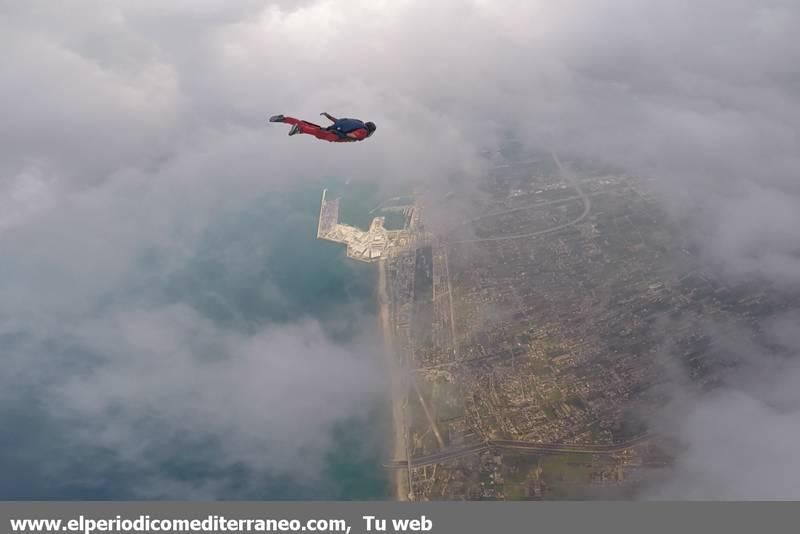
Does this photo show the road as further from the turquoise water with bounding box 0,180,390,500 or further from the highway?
the highway

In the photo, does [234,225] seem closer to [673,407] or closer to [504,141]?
[673,407]

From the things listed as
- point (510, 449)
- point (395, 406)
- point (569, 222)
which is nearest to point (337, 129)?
point (395, 406)

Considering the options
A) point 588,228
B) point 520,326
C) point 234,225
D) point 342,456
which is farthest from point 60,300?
point 588,228

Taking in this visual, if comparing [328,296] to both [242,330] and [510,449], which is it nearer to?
[242,330]

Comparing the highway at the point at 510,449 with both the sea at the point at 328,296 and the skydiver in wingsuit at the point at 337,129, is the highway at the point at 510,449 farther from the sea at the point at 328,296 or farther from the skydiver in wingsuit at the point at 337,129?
the skydiver in wingsuit at the point at 337,129

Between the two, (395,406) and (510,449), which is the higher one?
(395,406)

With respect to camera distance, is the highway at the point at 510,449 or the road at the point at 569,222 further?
the road at the point at 569,222

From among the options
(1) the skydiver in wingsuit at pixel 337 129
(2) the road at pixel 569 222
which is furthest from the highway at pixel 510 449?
(2) the road at pixel 569 222
